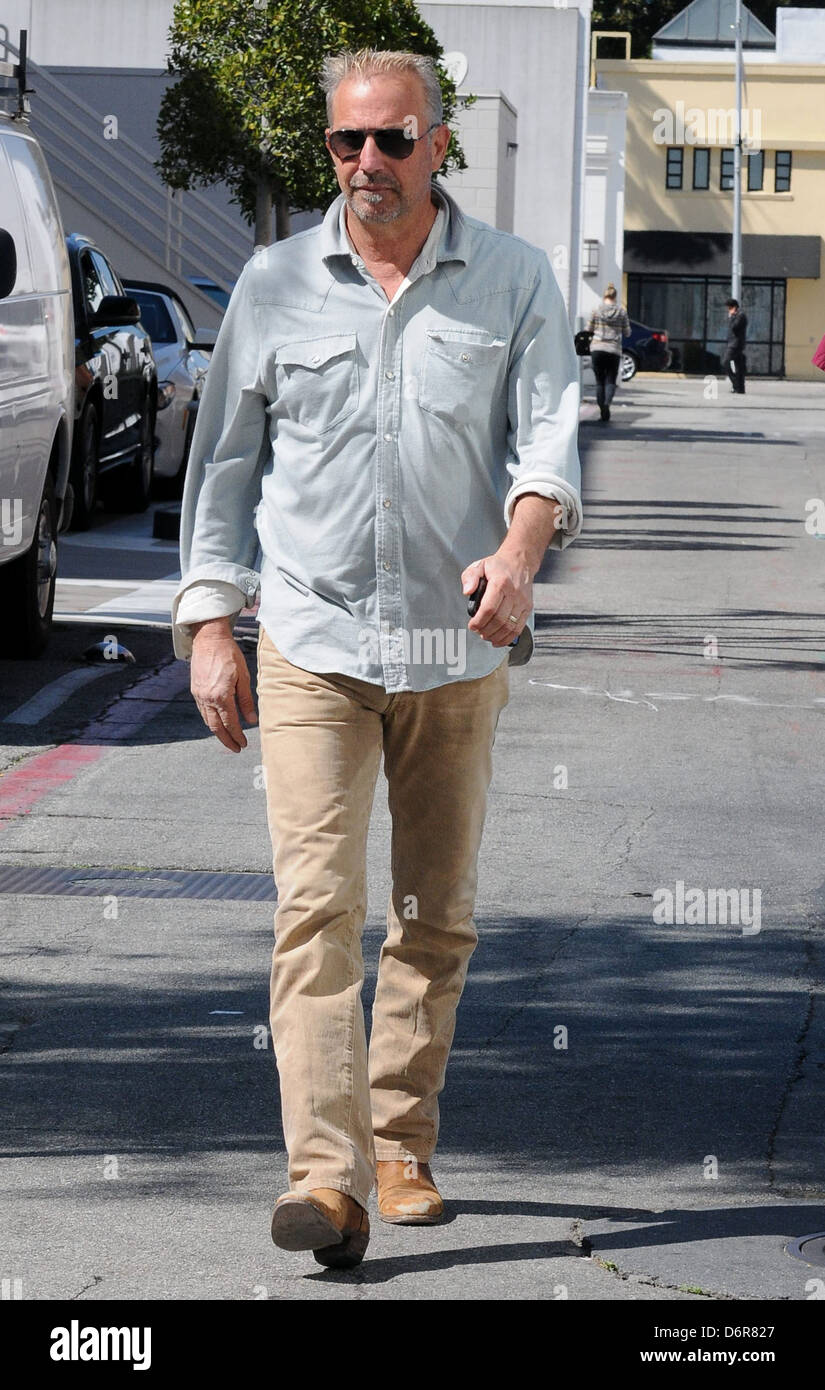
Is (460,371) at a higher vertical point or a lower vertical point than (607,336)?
higher

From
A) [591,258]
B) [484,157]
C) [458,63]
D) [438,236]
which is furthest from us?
[591,258]

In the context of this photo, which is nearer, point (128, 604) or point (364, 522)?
point (364, 522)

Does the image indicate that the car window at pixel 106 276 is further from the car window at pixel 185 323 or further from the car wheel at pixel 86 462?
the car window at pixel 185 323

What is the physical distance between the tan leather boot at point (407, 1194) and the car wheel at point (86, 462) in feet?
39.7

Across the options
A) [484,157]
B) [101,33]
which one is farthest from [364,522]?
[101,33]

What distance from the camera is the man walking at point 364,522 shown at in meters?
4.11

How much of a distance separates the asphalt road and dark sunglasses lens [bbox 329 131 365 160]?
200 cm

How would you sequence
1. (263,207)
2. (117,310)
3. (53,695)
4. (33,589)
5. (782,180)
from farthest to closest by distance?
(782,180), (263,207), (117,310), (33,589), (53,695)

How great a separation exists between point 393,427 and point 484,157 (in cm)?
3630

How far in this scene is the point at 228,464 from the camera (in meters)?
4.32

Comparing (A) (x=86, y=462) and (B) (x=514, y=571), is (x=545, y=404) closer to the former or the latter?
(B) (x=514, y=571)

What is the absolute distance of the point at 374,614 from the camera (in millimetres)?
4199

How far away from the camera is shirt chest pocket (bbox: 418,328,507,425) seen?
4172 millimetres

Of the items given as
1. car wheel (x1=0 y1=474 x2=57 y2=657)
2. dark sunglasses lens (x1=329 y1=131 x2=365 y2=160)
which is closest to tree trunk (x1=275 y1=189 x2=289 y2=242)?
car wheel (x1=0 y1=474 x2=57 y2=657)
